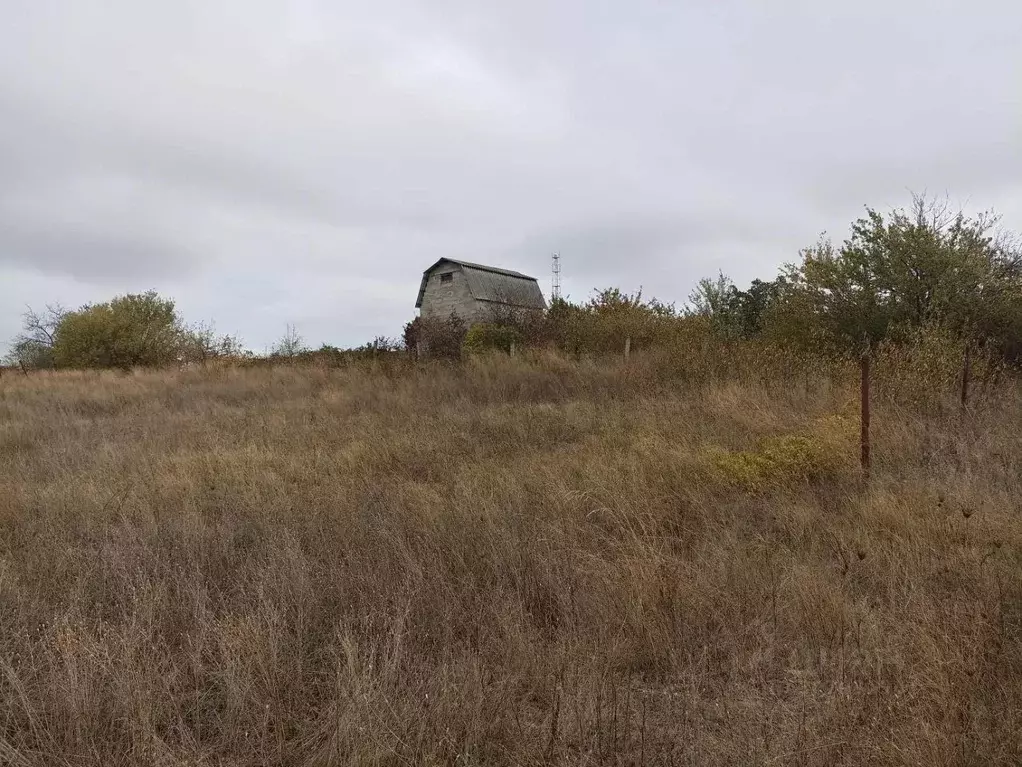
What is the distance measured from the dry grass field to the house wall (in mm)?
17161

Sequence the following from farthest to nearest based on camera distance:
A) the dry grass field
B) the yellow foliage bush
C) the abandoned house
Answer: the abandoned house → the yellow foliage bush → the dry grass field

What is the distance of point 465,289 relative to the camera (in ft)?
77.1

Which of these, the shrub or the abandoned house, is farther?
the abandoned house

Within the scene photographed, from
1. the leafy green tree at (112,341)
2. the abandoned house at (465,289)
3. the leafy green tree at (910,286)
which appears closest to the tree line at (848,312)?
the leafy green tree at (910,286)

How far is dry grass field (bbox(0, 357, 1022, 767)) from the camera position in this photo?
2.04 metres

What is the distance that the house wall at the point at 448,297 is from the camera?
76.1 ft

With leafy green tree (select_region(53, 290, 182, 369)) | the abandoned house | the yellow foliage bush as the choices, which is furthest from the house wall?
the yellow foliage bush

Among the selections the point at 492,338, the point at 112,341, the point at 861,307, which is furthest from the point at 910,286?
the point at 112,341

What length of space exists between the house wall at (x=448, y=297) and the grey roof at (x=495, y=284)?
21 cm

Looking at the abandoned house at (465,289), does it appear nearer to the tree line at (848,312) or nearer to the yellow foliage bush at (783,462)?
the tree line at (848,312)

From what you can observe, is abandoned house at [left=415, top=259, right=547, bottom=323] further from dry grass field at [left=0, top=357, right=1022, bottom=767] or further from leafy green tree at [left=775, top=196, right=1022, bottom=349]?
dry grass field at [left=0, top=357, right=1022, bottom=767]

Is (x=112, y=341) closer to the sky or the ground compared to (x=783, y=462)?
closer to the sky

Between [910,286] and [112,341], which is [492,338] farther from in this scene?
[112,341]

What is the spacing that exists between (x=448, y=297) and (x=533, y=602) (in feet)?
71.6
